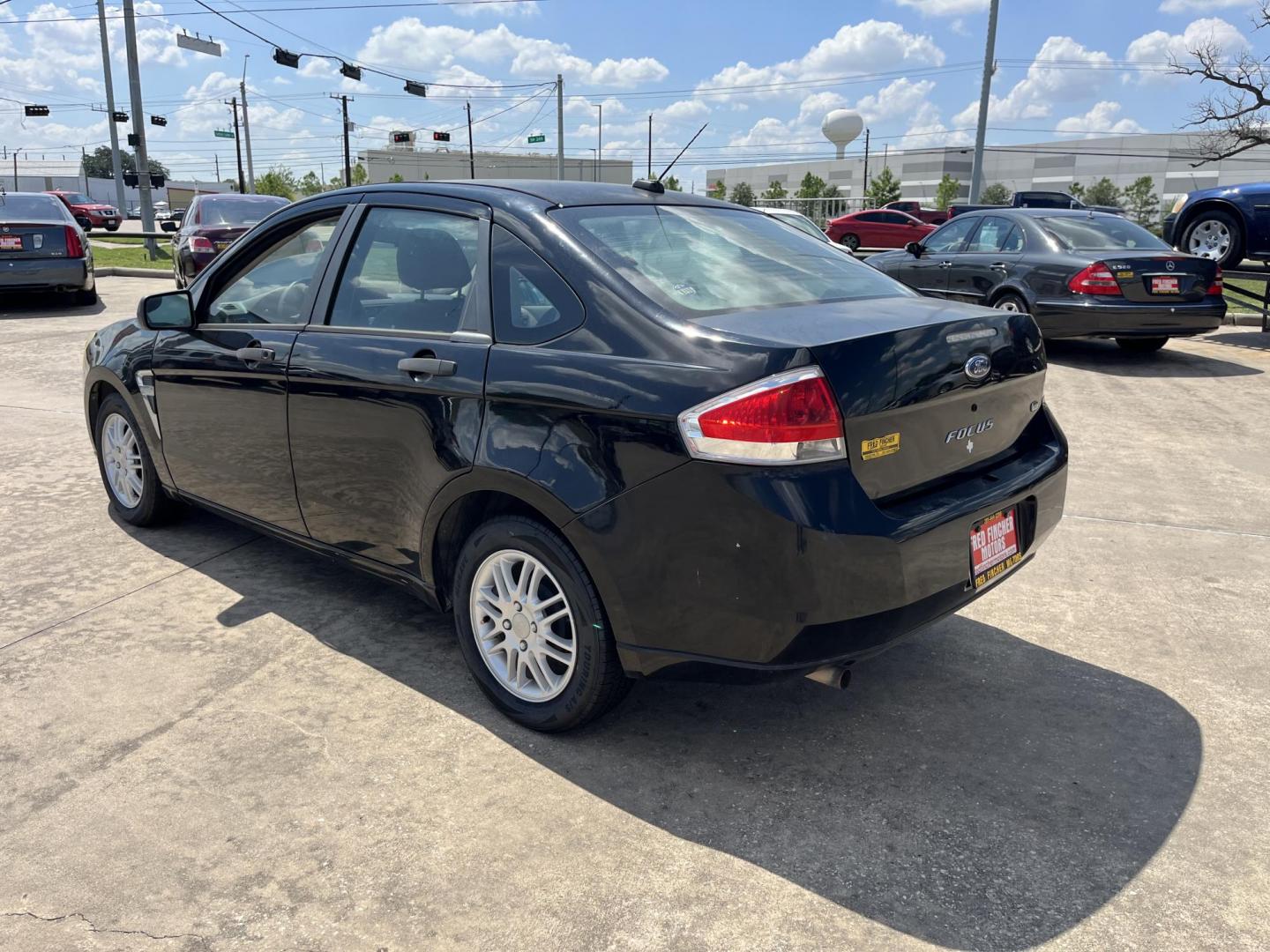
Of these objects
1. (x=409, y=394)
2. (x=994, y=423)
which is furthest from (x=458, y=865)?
(x=994, y=423)

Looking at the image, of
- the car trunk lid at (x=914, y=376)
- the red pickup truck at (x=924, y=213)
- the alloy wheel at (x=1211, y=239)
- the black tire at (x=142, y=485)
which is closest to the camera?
the car trunk lid at (x=914, y=376)

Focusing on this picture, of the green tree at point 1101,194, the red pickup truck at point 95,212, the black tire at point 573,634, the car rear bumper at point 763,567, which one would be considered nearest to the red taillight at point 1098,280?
the car rear bumper at point 763,567

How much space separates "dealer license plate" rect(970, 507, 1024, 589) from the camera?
113 inches

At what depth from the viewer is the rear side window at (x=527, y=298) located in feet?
9.53

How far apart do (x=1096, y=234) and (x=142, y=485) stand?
352 inches

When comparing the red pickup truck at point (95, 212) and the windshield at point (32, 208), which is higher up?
the red pickup truck at point (95, 212)

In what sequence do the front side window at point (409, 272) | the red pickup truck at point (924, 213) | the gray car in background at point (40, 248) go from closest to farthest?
the front side window at point (409, 272) → the gray car in background at point (40, 248) → the red pickup truck at point (924, 213)

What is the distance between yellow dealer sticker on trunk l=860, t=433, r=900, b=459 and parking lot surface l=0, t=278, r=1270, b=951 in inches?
38.3

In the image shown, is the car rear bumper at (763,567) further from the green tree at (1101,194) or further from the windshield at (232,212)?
the green tree at (1101,194)

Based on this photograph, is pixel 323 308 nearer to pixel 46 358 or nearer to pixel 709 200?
pixel 709 200

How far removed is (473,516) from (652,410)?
0.88m

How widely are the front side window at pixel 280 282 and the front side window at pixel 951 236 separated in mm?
8502

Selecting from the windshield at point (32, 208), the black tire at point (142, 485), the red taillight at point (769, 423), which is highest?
the windshield at point (32, 208)

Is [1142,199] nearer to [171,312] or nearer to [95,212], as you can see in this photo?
[95,212]
